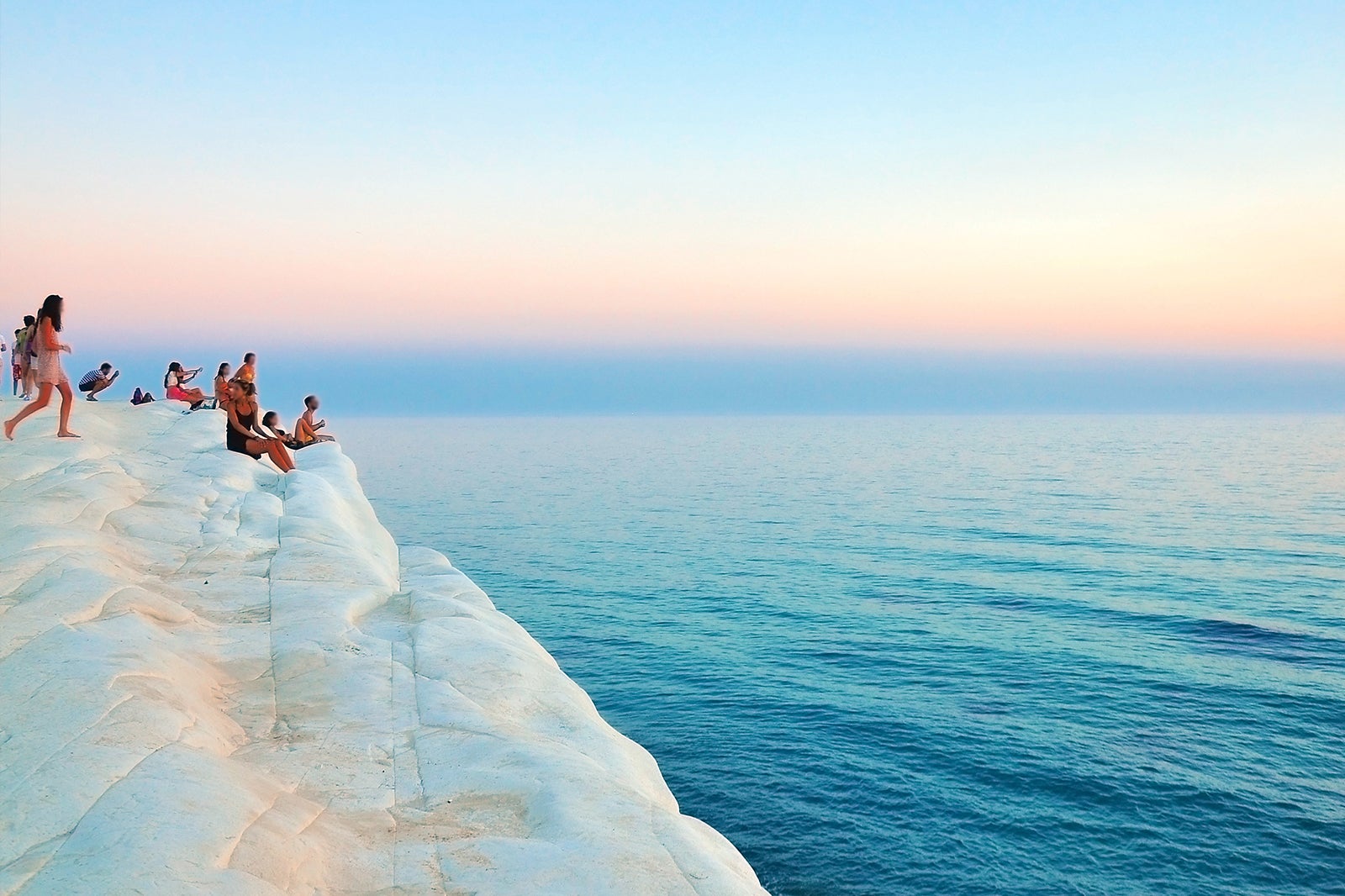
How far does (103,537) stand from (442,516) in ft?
171

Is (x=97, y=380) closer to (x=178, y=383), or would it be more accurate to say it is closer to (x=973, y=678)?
(x=178, y=383)

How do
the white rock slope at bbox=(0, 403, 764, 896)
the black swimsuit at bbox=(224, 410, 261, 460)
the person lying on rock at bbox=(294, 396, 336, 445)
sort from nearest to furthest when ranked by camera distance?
1. the white rock slope at bbox=(0, 403, 764, 896)
2. the black swimsuit at bbox=(224, 410, 261, 460)
3. the person lying on rock at bbox=(294, 396, 336, 445)

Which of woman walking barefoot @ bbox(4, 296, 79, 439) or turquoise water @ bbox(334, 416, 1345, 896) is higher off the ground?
woman walking barefoot @ bbox(4, 296, 79, 439)

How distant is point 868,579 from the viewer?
38.5m

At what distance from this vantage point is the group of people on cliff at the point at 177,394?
17797mm

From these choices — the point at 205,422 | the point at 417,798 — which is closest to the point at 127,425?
the point at 205,422

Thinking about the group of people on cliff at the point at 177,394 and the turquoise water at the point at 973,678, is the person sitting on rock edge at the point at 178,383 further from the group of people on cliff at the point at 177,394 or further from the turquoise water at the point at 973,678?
the turquoise water at the point at 973,678

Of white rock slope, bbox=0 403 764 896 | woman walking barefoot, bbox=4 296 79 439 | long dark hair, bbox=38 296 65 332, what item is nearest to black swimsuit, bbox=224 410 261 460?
woman walking barefoot, bbox=4 296 79 439

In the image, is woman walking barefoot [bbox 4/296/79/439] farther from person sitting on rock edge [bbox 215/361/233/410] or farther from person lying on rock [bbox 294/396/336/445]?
person lying on rock [bbox 294/396/336/445]

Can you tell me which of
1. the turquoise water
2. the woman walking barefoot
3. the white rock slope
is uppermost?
the woman walking barefoot

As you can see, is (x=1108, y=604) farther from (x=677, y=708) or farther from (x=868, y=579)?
(x=677, y=708)

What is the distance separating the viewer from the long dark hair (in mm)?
17250

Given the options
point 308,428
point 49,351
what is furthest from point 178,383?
point 49,351

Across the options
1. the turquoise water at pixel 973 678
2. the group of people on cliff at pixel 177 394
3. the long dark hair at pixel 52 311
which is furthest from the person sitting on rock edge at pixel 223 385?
the turquoise water at pixel 973 678
